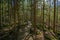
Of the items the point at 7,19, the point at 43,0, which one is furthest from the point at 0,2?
the point at 43,0

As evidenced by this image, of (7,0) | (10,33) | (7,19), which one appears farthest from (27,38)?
(7,0)

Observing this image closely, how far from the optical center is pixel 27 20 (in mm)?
6176

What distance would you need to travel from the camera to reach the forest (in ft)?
16.9

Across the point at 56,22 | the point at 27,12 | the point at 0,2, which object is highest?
the point at 0,2

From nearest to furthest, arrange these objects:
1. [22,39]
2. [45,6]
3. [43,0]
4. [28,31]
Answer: [22,39], [28,31], [43,0], [45,6]

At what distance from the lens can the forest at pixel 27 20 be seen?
16.9 ft

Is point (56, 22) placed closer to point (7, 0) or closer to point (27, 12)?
point (27, 12)

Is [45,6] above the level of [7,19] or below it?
above

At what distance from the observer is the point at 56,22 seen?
6.59m

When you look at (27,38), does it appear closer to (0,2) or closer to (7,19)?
(7,19)

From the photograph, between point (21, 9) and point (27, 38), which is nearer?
point (27, 38)

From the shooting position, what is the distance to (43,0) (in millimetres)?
6145

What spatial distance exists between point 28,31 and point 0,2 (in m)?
2.21

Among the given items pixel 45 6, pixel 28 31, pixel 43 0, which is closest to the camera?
pixel 28 31
